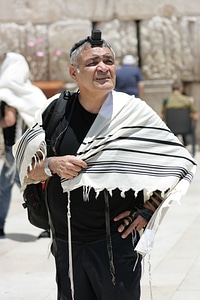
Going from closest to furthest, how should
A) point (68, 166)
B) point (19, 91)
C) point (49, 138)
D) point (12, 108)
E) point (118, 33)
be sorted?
point (68, 166) → point (49, 138) → point (12, 108) → point (19, 91) → point (118, 33)

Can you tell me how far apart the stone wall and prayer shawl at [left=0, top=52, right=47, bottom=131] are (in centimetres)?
626

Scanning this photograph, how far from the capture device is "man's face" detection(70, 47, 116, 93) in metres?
3.70

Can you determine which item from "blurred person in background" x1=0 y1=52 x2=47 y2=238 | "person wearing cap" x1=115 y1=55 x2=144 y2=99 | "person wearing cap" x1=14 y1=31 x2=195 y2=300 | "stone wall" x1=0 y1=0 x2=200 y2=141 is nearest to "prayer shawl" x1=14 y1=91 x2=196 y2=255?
"person wearing cap" x1=14 y1=31 x2=195 y2=300

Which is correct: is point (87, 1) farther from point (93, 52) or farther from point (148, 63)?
point (93, 52)

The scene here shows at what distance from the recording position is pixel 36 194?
392 cm

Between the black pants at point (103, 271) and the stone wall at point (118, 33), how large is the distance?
407 inches

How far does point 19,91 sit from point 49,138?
12.6 feet

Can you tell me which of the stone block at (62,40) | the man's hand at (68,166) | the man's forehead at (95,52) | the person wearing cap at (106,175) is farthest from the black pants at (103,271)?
the stone block at (62,40)

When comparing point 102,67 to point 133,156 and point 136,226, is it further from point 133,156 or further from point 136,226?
point 136,226

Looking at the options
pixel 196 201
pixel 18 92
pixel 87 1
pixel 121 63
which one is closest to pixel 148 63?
pixel 121 63

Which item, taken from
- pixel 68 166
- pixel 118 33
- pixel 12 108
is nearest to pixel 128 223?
pixel 68 166

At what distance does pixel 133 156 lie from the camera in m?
3.72

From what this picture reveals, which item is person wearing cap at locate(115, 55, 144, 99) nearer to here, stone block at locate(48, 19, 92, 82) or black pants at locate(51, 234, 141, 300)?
stone block at locate(48, 19, 92, 82)

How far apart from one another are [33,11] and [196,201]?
20.0ft
